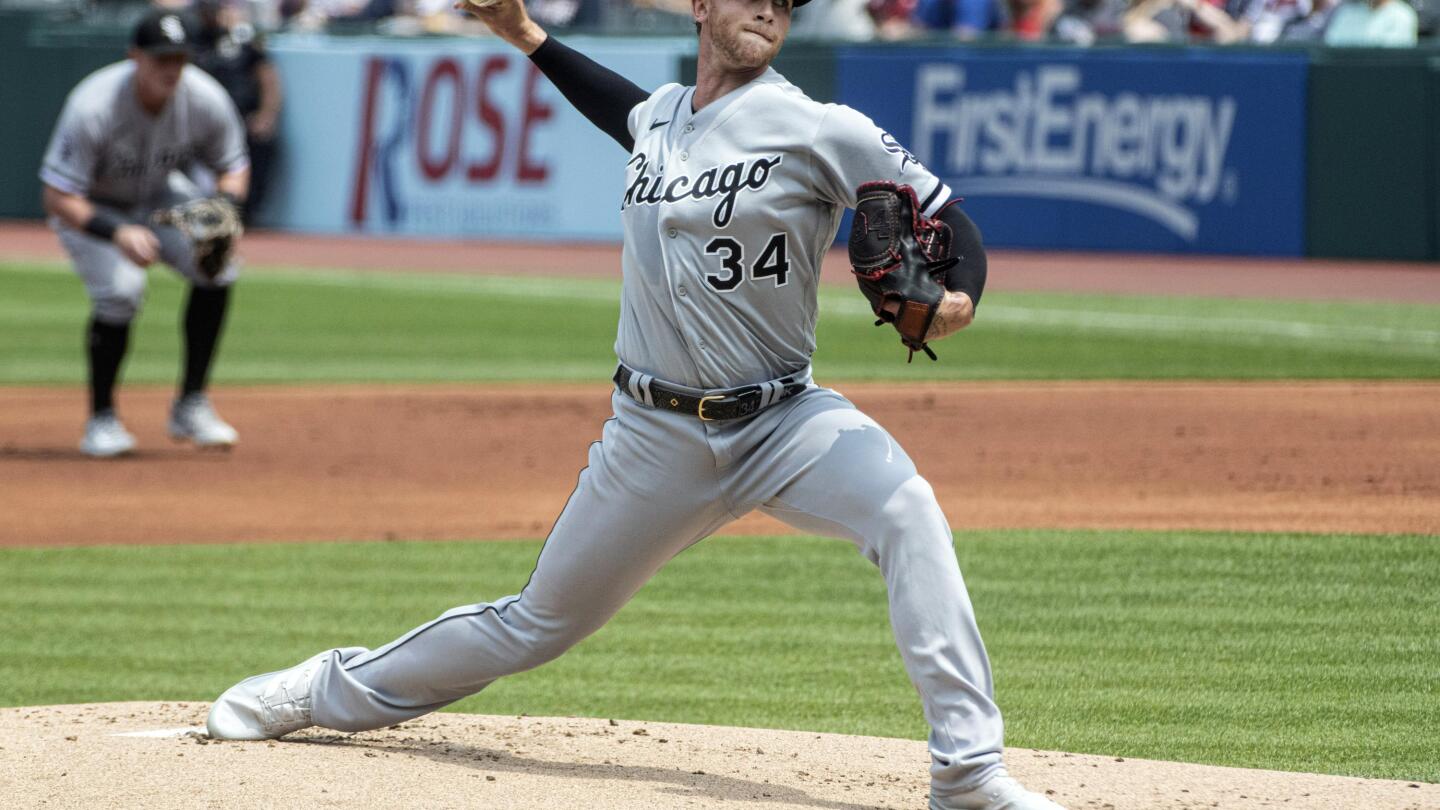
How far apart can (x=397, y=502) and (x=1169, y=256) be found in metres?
10.7

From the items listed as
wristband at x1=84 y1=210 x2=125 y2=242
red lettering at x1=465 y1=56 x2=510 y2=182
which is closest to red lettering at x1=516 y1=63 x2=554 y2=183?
red lettering at x1=465 y1=56 x2=510 y2=182

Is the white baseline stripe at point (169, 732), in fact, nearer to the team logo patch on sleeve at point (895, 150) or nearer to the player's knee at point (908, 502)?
the player's knee at point (908, 502)

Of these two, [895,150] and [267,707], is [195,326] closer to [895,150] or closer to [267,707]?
[267,707]

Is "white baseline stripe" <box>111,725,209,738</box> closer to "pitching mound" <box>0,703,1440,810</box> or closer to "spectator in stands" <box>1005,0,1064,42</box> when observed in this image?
"pitching mound" <box>0,703,1440,810</box>

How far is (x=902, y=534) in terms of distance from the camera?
3.73 metres

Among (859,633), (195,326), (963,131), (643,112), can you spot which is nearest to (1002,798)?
(643,112)

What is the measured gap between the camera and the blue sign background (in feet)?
55.3

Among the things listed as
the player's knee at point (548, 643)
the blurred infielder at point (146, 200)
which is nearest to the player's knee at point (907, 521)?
the player's knee at point (548, 643)

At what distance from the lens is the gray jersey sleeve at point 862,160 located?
3.79m

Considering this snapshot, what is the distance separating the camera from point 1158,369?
12398 mm

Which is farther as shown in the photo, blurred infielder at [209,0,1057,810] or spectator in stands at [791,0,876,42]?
spectator in stands at [791,0,876,42]

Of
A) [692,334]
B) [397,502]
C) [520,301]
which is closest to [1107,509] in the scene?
[397,502]

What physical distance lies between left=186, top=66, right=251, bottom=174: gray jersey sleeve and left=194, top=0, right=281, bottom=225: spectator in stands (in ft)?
35.2

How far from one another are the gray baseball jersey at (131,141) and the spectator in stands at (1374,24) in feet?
34.5
